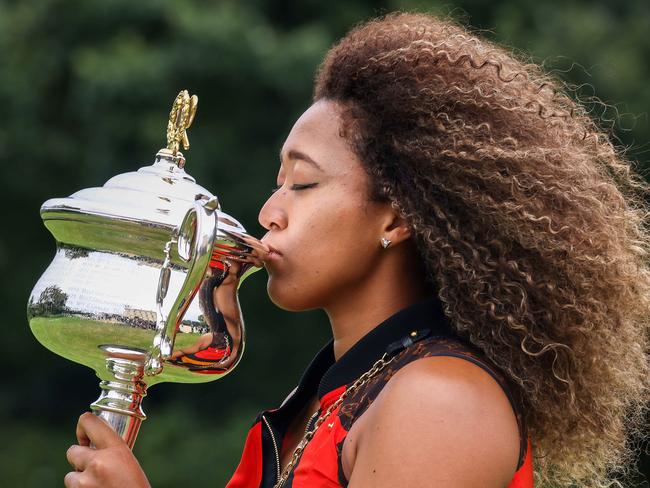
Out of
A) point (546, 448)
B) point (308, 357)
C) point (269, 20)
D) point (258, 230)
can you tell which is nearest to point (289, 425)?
point (546, 448)

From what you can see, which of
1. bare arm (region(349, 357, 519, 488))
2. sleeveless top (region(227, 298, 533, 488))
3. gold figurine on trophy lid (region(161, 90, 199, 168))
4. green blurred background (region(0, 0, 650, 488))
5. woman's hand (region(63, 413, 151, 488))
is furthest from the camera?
green blurred background (region(0, 0, 650, 488))

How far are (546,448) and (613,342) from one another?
19cm

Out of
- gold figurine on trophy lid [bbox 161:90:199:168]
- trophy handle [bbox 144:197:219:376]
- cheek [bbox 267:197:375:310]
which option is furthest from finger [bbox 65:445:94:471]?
gold figurine on trophy lid [bbox 161:90:199:168]

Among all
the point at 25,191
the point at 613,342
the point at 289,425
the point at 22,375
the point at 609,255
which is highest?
the point at 609,255

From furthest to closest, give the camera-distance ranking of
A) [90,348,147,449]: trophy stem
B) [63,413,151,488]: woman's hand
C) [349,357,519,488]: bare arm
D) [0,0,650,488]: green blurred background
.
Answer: [0,0,650,488]: green blurred background
[90,348,147,449]: trophy stem
[63,413,151,488]: woman's hand
[349,357,519,488]: bare arm

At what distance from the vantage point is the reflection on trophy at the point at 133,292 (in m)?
1.92

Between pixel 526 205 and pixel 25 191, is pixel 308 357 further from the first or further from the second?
pixel 526 205

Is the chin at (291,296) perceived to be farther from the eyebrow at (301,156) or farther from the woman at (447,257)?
the eyebrow at (301,156)

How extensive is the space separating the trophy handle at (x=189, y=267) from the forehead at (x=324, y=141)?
163 mm

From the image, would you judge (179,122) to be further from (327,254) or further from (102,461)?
(102,461)

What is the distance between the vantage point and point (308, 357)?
903 cm

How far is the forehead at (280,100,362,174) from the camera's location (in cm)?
189

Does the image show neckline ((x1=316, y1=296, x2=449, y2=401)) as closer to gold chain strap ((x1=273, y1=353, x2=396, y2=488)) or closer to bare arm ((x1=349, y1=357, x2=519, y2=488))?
gold chain strap ((x1=273, y1=353, x2=396, y2=488))

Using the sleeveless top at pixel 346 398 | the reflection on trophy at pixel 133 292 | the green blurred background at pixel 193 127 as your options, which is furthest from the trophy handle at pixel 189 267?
the green blurred background at pixel 193 127
